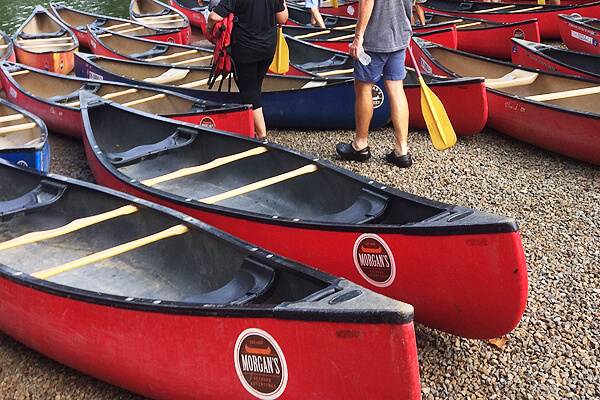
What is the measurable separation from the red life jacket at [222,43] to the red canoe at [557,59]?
12.0 feet

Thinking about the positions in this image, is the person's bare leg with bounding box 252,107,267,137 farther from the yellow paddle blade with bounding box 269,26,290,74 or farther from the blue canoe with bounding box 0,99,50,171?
the blue canoe with bounding box 0,99,50,171

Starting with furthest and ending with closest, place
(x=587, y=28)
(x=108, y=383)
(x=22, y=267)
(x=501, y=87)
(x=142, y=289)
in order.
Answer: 1. (x=587, y=28)
2. (x=501, y=87)
3. (x=22, y=267)
4. (x=142, y=289)
5. (x=108, y=383)

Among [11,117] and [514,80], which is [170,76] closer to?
[11,117]

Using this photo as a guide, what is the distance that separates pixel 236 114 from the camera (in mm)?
5652

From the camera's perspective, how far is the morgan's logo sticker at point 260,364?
2623 mm

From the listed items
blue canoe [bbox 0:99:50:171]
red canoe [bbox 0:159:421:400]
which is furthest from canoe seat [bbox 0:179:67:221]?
blue canoe [bbox 0:99:50:171]

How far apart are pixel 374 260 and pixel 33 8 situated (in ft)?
47.5

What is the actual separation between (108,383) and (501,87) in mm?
4940

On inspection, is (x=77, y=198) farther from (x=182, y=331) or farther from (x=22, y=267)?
(x=182, y=331)

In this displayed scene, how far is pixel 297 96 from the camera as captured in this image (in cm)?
659

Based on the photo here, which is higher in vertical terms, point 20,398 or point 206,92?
point 206,92

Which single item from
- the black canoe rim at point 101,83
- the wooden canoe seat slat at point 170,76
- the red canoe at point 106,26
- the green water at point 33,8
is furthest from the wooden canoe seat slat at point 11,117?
the green water at point 33,8

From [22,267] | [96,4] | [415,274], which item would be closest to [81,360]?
[22,267]

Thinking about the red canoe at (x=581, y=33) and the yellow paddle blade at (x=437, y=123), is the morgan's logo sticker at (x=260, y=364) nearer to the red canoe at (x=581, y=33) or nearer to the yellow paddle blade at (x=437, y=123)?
the yellow paddle blade at (x=437, y=123)
